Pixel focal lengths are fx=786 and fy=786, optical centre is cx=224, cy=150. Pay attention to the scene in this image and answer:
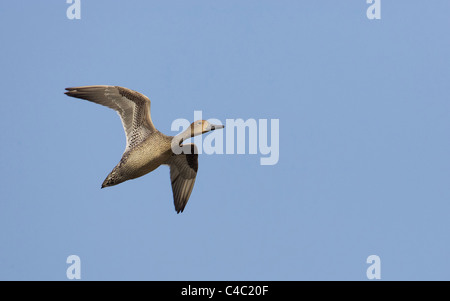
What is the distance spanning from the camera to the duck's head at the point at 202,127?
49.9 ft

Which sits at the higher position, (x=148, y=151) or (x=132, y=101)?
(x=132, y=101)

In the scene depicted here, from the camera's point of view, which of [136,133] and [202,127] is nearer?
[202,127]

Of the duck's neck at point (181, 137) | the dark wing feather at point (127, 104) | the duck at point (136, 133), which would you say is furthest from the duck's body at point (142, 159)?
the dark wing feather at point (127, 104)

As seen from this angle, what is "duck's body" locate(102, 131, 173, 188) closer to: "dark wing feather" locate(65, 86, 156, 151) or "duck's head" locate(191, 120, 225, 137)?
"dark wing feather" locate(65, 86, 156, 151)

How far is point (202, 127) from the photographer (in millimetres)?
15242

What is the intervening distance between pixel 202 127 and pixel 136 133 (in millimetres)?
1308

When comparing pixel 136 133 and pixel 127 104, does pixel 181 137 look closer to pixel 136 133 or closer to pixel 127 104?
pixel 136 133

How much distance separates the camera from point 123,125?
50.8 feet

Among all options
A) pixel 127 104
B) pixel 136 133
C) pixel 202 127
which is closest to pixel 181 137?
pixel 202 127

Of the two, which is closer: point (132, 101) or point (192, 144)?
point (132, 101)

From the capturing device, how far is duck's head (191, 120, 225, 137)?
Answer: 15211 millimetres
